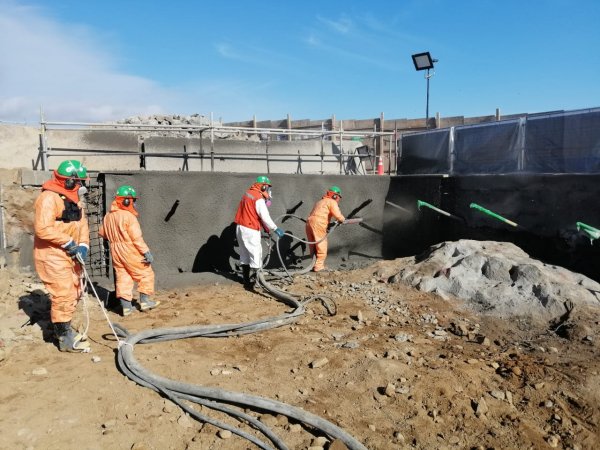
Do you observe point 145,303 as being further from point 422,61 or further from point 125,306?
point 422,61

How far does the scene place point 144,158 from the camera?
1027 cm

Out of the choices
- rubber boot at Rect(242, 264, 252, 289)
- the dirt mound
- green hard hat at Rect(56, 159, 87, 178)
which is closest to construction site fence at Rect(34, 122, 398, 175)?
rubber boot at Rect(242, 264, 252, 289)

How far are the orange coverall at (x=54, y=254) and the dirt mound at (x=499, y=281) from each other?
484cm

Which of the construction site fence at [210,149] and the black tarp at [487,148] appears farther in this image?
the construction site fence at [210,149]

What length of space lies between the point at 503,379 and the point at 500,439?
38.6 inches

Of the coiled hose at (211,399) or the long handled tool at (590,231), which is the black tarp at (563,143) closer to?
the long handled tool at (590,231)

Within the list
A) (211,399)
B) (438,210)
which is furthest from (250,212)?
(211,399)

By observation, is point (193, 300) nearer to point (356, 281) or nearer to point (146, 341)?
point (146, 341)

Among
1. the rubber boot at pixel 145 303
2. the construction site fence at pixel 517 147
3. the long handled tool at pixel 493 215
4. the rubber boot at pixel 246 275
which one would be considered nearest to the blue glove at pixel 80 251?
the rubber boot at pixel 145 303

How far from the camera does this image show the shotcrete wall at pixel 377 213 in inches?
296

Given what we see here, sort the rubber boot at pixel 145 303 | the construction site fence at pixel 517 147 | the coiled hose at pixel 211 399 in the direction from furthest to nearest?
the construction site fence at pixel 517 147 < the rubber boot at pixel 145 303 < the coiled hose at pixel 211 399

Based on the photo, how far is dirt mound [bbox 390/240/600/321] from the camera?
19.4 feet

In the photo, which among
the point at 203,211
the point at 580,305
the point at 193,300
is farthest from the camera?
the point at 203,211

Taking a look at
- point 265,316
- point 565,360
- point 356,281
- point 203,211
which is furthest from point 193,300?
point 565,360
